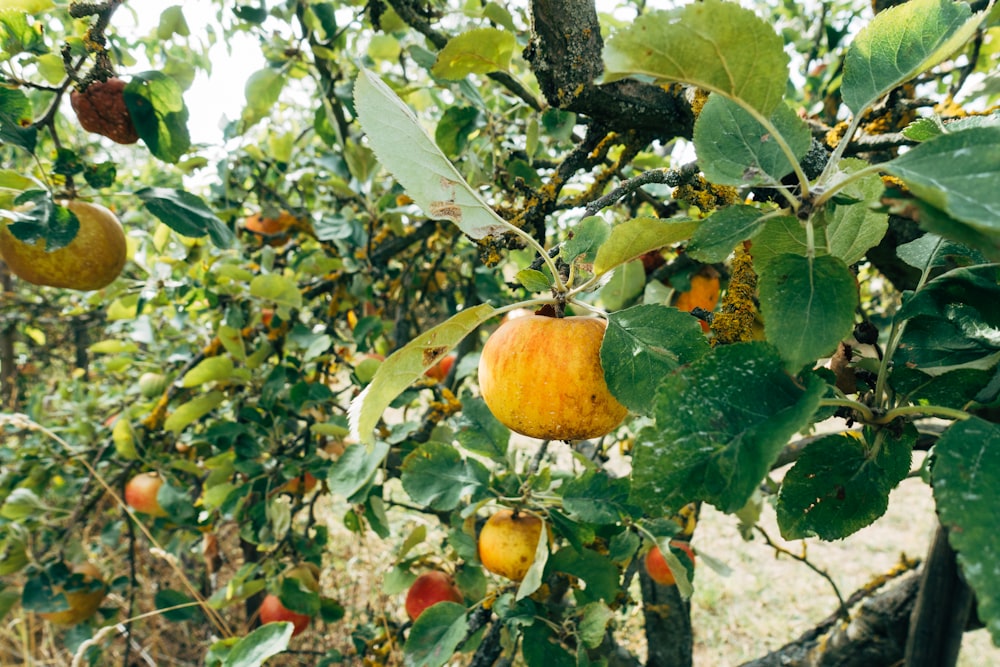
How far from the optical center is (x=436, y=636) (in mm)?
987

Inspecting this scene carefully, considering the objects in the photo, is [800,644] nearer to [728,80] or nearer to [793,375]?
[793,375]

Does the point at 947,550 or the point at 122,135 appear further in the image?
the point at 947,550

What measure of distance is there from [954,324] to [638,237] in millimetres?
289

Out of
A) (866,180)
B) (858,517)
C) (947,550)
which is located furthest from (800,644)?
(866,180)

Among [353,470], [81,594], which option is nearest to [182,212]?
[353,470]

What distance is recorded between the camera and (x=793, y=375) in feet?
1.29

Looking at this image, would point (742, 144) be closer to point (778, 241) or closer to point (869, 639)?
point (778, 241)

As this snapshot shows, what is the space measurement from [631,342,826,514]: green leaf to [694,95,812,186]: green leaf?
0.48ft

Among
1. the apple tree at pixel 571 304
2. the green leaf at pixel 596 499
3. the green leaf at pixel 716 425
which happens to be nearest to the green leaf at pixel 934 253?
the apple tree at pixel 571 304

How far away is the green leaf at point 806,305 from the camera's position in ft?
1.28

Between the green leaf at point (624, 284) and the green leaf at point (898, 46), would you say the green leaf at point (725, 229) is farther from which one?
the green leaf at point (624, 284)

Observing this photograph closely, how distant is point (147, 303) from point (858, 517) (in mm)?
1946

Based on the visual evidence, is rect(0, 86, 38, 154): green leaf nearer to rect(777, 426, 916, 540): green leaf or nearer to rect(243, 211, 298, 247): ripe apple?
rect(243, 211, 298, 247): ripe apple

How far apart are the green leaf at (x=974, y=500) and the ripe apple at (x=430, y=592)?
1.23 metres
